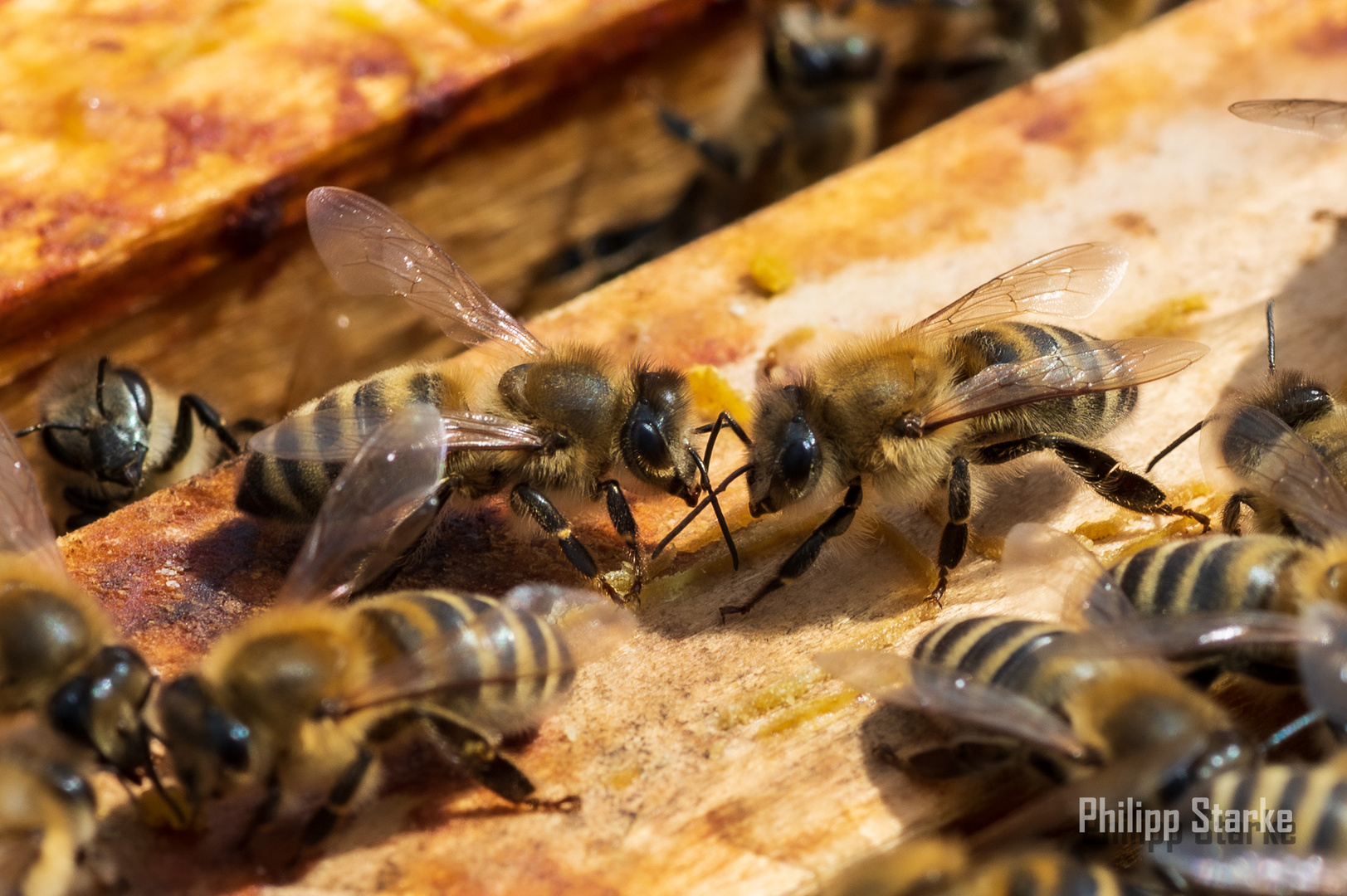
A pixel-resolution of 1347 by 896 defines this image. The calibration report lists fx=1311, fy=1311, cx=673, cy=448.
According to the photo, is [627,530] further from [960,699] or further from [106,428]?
[106,428]

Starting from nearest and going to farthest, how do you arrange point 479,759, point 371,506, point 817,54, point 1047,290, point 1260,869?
point 1260,869 → point 479,759 → point 371,506 → point 1047,290 → point 817,54

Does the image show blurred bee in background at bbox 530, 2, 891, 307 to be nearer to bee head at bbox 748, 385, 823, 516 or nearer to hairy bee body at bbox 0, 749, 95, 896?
bee head at bbox 748, 385, 823, 516

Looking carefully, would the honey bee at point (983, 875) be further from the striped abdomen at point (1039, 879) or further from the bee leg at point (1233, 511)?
the bee leg at point (1233, 511)

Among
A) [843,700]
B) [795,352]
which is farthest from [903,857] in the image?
[795,352]

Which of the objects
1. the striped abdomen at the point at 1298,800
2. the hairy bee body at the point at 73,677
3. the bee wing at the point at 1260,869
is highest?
the hairy bee body at the point at 73,677

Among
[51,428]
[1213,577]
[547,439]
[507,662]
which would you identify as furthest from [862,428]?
[51,428]

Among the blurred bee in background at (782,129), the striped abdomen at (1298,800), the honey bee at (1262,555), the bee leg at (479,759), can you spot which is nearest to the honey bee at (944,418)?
the honey bee at (1262,555)
